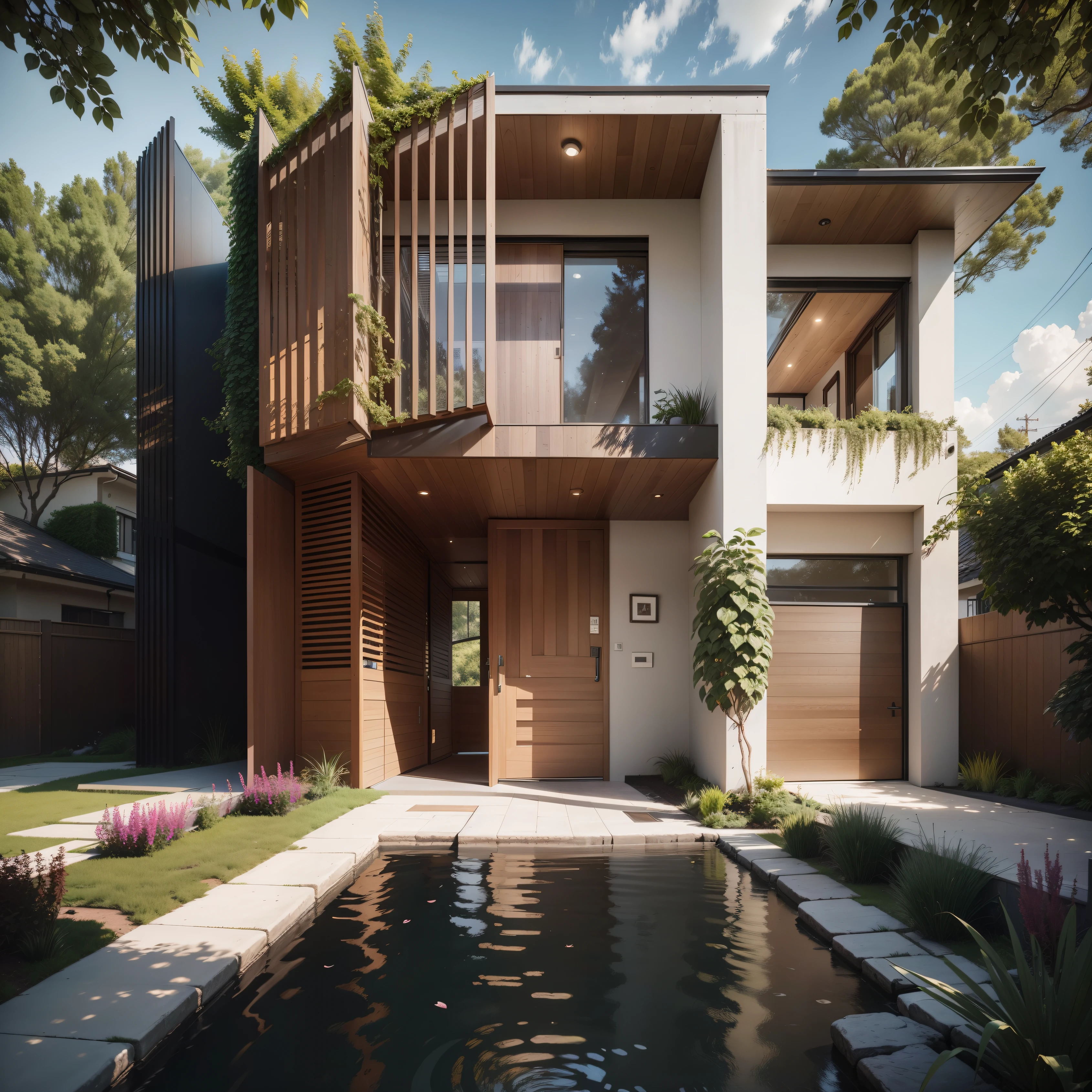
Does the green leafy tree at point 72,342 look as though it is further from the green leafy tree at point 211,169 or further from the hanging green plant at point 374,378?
the hanging green plant at point 374,378

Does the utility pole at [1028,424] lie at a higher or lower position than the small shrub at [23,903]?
higher

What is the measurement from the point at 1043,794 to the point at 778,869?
2839mm

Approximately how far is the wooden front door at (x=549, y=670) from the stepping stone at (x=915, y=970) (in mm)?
5157

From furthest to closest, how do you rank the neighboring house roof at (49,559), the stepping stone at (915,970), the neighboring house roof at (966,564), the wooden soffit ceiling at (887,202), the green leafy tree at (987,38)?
the neighboring house roof at (49,559) < the neighboring house roof at (966,564) < the wooden soffit ceiling at (887,202) < the stepping stone at (915,970) < the green leafy tree at (987,38)

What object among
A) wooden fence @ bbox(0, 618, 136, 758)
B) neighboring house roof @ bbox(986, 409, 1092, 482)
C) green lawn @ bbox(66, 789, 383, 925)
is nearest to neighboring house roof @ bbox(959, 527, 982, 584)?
neighboring house roof @ bbox(986, 409, 1092, 482)

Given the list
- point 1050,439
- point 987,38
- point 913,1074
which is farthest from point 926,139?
point 913,1074

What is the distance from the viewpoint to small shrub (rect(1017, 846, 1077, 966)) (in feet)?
7.88

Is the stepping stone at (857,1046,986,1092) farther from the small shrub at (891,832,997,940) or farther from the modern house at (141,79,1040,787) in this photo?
the modern house at (141,79,1040,787)

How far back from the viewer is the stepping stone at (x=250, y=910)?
313 cm

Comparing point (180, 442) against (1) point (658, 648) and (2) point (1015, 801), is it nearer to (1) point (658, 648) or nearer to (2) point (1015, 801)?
(1) point (658, 648)

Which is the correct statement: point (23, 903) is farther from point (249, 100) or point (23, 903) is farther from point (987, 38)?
point (249, 100)

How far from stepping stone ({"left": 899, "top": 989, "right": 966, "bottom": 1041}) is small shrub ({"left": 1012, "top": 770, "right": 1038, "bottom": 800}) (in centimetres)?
417

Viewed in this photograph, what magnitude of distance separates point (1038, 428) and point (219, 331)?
60.2ft

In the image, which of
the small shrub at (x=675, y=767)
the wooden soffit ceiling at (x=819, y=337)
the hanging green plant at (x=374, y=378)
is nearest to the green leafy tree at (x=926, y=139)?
the wooden soffit ceiling at (x=819, y=337)
